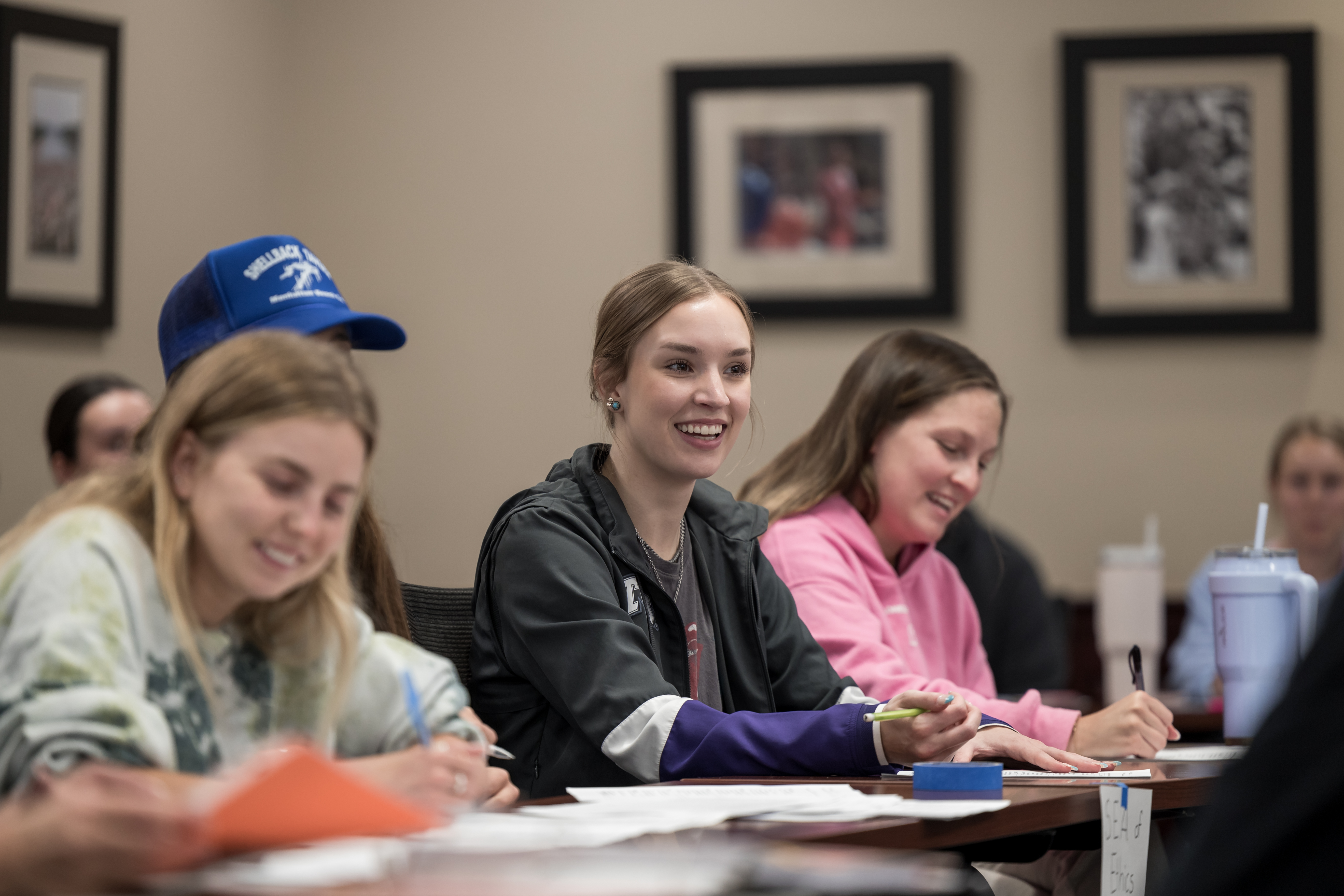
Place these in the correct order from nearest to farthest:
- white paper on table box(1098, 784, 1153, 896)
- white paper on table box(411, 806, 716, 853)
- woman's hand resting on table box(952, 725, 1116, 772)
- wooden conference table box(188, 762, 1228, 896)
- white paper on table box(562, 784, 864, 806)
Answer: wooden conference table box(188, 762, 1228, 896) → white paper on table box(411, 806, 716, 853) → white paper on table box(562, 784, 864, 806) → white paper on table box(1098, 784, 1153, 896) → woman's hand resting on table box(952, 725, 1116, 772)

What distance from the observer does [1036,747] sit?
1.67 metres

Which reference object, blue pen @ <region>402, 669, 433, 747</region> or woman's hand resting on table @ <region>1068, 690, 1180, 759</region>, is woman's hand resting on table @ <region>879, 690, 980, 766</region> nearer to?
woman's hand resting on table @ <region>1068, 690, 1180, 759</region>

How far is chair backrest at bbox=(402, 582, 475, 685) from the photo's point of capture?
182 cm

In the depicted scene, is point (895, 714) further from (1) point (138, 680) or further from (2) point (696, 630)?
(1) point (138, 680)

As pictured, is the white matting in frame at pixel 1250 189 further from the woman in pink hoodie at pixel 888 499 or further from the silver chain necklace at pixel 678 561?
the silver chain necklace at pixel 678 561

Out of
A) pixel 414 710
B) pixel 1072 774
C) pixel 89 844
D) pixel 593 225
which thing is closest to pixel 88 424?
pixel 593 225

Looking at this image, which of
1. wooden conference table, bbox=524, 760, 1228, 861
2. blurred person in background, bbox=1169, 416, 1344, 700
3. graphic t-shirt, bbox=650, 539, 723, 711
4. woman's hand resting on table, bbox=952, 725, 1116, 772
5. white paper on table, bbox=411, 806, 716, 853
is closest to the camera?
white paper on table, bbox=411, 806, 716, 853

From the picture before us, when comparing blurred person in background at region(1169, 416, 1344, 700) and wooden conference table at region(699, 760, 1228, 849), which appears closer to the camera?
wooden conference table at region(699, 760, 1228, 849)

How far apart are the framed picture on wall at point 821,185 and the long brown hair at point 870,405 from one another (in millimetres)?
1601

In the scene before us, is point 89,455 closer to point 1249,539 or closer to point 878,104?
point 878,104

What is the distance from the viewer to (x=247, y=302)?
5.55 feet

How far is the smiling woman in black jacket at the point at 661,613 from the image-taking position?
1582mm

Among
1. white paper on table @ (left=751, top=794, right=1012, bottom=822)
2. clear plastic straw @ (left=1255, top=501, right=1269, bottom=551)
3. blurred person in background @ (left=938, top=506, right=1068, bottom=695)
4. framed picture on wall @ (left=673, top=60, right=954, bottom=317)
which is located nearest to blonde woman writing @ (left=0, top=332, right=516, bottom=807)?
white paper on table @ (left=751, top=794, right=1012, bottom=822)

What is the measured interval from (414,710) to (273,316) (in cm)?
67
